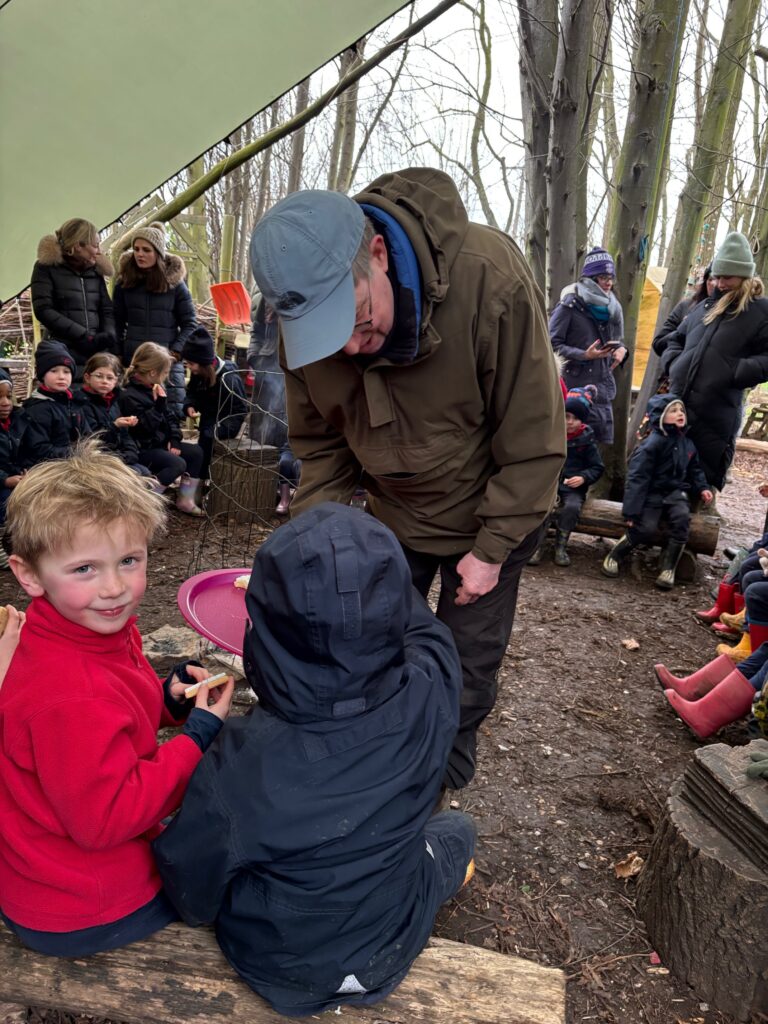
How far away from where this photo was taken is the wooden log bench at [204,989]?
4.44 feet

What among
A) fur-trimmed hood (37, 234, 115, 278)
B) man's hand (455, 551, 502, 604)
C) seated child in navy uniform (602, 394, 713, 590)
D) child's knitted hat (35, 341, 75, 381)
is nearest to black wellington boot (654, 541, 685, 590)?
seated child in navy uniform (602, 394, 713, 590)

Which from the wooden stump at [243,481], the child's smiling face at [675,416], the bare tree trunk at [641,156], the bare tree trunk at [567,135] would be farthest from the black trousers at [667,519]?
the wooden stump at [243,481]

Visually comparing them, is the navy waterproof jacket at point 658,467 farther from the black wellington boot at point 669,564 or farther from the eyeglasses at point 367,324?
the eyeglasses at point 367,324

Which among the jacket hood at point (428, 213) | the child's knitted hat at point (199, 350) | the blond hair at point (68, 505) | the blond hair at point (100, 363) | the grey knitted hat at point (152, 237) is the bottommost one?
the blond hair at point (68, 505)

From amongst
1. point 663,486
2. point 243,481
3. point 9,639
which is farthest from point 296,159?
point 9,639

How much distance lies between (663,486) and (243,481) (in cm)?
315

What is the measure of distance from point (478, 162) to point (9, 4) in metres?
14.1

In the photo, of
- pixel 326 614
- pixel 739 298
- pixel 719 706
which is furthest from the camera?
pixel 739 298

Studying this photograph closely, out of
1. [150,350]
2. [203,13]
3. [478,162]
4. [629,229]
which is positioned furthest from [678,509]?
[478,162]

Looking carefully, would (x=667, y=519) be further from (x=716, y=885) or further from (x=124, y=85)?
(x=124, y=85)

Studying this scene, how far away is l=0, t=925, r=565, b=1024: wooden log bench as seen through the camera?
1353 mm

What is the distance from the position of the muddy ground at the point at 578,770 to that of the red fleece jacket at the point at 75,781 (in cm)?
Answer: 57

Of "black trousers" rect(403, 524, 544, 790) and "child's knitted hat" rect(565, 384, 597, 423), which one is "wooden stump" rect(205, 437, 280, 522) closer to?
"child's knitted hat" rect(565, 384, 597, 423)

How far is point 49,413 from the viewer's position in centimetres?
436
